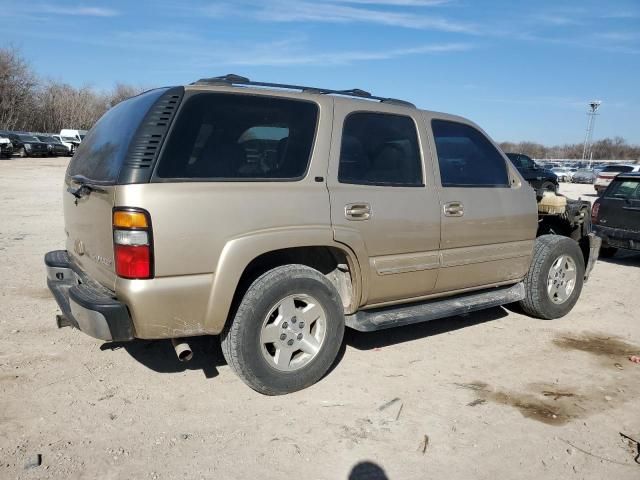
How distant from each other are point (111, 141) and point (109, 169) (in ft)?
1.10

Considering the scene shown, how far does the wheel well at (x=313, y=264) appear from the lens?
3441 mm

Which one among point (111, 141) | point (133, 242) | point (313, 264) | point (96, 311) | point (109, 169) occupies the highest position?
point (111, 141)

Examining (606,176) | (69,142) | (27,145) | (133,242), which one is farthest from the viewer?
(69,142)

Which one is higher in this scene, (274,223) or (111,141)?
(111,141)

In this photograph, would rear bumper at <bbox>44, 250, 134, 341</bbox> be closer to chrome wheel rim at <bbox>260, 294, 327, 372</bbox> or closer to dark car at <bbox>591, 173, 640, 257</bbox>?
chrome wheel rim at <bbox>260, 294, 327, 372</bbox>

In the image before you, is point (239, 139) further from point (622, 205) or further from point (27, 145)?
point (27, 145)

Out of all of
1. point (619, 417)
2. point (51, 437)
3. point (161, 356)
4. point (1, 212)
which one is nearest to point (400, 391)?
point (619, 417)

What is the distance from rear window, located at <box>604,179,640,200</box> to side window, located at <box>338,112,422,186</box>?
5.84 meters

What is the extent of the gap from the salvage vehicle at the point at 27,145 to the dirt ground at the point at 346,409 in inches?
1474

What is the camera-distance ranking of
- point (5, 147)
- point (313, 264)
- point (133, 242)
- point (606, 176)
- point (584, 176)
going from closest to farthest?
point (133, 242) → point (313, 264) → point (606, 176) → point (5, 147) → point (584, 176)

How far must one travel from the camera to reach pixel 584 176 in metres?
39.2

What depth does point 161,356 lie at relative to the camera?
4.09 m

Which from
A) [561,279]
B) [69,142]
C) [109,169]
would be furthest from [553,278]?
[69,142]

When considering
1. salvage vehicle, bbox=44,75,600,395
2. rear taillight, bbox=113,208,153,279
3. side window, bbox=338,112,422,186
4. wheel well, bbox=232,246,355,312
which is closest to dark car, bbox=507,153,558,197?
salvage vehicle, bbox=44,75,600,395
